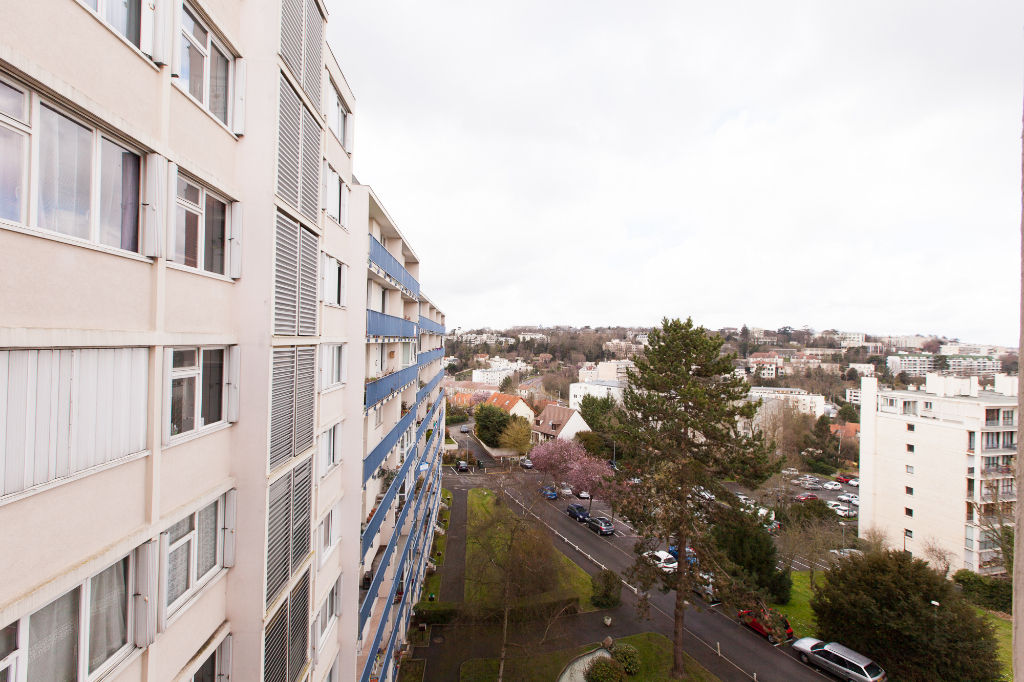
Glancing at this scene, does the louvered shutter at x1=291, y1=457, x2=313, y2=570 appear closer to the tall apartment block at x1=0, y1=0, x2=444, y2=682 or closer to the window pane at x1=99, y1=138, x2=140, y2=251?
the tall apartment block at x1=0, y1=0, x2=444, y2=682

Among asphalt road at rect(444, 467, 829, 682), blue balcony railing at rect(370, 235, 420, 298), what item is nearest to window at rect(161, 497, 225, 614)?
blue balcony railing at rect(370, 235, 420, 298)

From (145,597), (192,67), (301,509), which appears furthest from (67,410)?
(301,509)

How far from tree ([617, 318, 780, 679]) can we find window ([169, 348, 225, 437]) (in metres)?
15.8

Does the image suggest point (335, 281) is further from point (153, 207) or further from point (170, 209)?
point (153, 207)

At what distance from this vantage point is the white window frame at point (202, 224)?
3885 mm

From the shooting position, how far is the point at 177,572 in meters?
4.17

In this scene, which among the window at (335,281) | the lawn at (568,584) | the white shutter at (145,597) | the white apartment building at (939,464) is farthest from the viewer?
the white apartment building at (939,464)

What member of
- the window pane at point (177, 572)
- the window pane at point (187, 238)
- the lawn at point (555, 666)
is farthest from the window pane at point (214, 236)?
the lawn at point (555, 666)

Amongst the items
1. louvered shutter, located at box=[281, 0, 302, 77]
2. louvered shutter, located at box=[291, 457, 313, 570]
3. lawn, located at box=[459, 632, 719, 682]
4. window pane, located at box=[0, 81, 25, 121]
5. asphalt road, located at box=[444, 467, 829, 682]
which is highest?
louvered shutter, located at box=[281, 0, 302, 77]

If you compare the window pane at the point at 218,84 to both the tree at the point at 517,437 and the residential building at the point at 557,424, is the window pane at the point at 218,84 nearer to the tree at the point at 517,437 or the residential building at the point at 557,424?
the tree at the point at 517,437

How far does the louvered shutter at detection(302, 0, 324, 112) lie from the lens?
20.5ft

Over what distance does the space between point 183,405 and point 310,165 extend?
12.5 ft

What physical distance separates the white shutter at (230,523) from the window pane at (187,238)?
8.05 ft

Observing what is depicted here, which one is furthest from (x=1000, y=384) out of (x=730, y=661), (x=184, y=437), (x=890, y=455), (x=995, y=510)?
(x=184, y=437)
